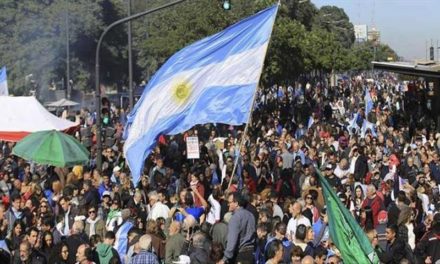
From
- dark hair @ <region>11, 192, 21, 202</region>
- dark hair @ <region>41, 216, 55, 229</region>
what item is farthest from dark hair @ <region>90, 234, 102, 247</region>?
dark hair @ <region>11, 192, 21, 202</region>

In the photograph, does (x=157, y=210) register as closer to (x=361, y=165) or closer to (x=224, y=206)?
(x=224, y=206)

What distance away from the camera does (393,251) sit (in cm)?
1062

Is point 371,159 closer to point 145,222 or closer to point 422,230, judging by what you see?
point 422,230

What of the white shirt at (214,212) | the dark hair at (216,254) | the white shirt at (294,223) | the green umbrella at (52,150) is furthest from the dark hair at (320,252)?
the green umbrella at (52,150)

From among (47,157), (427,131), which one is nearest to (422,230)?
(47,157)

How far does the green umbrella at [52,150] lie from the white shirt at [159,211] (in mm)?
4433

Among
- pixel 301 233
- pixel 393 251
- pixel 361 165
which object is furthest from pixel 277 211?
pixel 361 165

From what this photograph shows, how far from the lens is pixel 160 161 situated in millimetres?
18250

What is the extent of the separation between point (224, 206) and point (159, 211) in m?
0.99

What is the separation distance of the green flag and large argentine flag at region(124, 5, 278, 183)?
255 inches

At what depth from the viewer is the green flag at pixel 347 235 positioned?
8.09 m

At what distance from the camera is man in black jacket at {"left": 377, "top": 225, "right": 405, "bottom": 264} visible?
10.5 metres

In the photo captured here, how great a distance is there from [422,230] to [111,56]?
236 ft

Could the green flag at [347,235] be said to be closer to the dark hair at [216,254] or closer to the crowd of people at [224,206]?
the crowd of people at [224,206]
